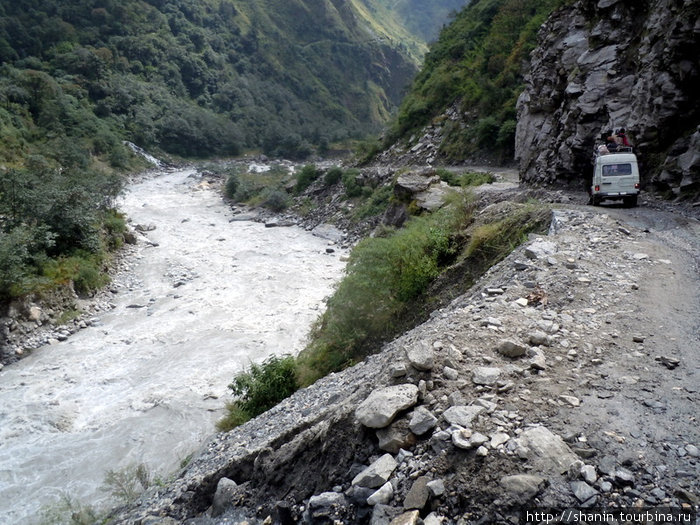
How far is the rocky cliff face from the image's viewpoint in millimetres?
13094

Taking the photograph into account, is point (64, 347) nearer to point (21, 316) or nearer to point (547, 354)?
point (21, 316)

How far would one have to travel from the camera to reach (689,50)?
1298cm

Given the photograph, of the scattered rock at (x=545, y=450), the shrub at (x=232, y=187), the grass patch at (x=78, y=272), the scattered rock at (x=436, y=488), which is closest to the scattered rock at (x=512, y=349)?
the scattered rock at (x=545, y=450)

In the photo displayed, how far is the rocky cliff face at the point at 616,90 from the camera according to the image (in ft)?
43.0

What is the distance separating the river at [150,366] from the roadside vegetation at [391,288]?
1854 mm

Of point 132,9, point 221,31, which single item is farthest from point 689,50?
point 221,31

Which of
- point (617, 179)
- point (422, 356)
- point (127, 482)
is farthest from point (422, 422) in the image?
point (617, 179)

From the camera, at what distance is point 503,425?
3.93 m

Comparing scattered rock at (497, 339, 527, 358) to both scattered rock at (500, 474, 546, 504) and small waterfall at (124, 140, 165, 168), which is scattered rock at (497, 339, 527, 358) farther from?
small waterfall at (124, 140, 165, 168)

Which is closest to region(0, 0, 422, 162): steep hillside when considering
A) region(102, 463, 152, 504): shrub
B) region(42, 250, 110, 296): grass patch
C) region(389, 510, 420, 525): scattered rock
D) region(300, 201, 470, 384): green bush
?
region(42, 250, 110, 296): grass patch

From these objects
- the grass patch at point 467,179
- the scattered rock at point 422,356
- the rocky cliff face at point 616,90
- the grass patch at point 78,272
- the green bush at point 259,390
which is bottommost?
the green bush at point 259,390

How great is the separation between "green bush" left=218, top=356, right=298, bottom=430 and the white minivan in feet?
33.4

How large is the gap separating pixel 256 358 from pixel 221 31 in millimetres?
110402

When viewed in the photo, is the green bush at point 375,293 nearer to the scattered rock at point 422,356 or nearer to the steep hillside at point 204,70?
the scattered rock at point 422,356
